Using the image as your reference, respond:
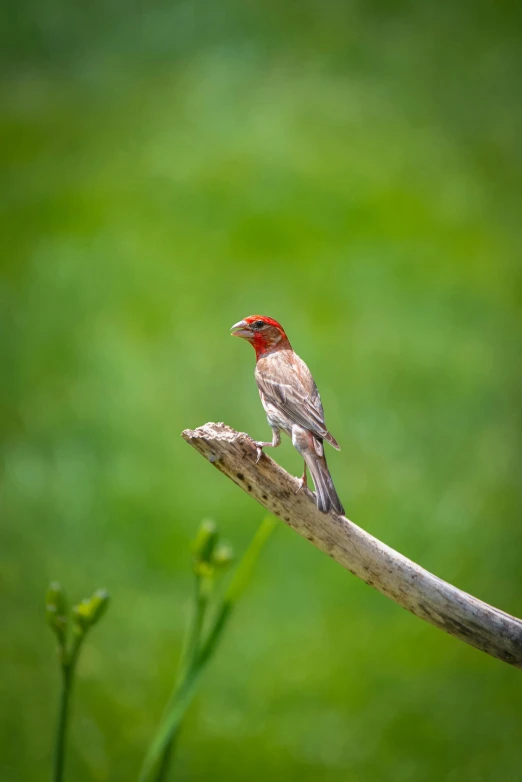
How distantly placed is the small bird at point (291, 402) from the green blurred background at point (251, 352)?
3.50 feet

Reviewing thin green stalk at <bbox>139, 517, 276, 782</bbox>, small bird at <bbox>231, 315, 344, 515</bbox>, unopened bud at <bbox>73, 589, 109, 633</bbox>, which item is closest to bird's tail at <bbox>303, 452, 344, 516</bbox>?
small bird at <bbox>231, 315, 344, 515</bbox>

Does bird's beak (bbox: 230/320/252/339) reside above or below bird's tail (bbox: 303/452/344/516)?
above

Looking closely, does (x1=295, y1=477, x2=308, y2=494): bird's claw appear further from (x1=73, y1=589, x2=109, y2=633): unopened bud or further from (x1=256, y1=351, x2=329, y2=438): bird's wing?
(x1=73, y1=589, x2=109, y2=633): unopened bud

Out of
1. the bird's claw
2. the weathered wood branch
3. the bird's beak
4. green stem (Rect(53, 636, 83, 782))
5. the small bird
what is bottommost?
green stem (Rect(53, 636, 83, 782))

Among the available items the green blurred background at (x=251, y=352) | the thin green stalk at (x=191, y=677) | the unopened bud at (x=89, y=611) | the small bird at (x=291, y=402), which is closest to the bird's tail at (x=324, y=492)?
the small bird at (x=291, y=402)

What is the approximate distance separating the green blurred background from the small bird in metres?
1.07

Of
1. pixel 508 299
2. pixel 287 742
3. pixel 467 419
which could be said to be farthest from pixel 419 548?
pixel 508 299

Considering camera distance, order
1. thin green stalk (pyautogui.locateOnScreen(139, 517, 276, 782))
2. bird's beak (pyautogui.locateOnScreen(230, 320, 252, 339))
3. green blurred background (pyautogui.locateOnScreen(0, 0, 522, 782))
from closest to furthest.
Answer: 1. thin green stalk (pyautogui.locateOnScreen(139, 517, 276, 782))
2. bird's beak (pyautogui.locateOnScreen(230, 320, 252, 339))
3. green blurred background (pyautogui.locateOnScreen(0, 0, 522, 782))

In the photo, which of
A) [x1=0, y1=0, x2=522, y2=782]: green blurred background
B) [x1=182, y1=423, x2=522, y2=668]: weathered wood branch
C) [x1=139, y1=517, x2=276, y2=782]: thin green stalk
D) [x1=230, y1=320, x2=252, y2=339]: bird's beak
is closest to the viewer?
[x1=182, y1=423, x2=522, y2=668]: weathered wood branch

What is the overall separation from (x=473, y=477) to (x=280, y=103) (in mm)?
1506

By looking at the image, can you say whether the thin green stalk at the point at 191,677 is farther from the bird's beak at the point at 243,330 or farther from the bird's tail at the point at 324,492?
the bird's beak at the point at 243,330

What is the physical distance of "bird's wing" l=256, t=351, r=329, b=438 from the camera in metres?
1.33

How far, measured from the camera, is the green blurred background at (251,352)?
228 cm

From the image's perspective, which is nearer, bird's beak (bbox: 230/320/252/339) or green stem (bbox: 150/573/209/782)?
green stem (bbox: 150/573/209/782)
